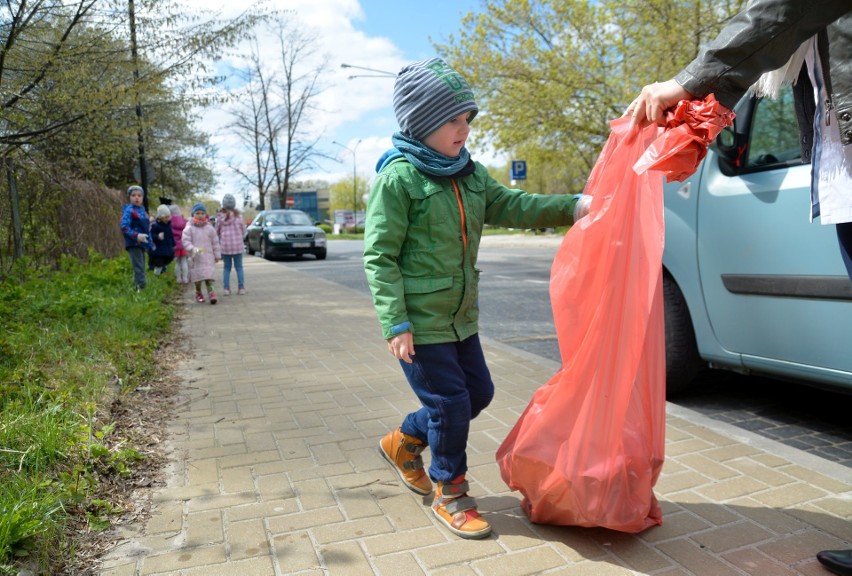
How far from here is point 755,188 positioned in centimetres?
331

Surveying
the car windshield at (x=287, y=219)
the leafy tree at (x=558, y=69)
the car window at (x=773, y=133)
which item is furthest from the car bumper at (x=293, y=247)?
the car window at (x=773, y=133)

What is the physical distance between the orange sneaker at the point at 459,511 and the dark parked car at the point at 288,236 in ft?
57.5

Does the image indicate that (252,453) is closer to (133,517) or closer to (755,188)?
(133,517)

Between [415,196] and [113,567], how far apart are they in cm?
162

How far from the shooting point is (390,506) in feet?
8.86

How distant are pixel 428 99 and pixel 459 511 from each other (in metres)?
1.49

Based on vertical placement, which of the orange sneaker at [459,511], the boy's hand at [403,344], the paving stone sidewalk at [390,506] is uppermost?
the boy's hand at [403,344]

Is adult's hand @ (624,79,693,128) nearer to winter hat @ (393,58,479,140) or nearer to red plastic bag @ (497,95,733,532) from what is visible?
red plastic bag @ (497,95,733,532)

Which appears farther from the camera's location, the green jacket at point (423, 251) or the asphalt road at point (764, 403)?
the asphalt road at point (764, 403)

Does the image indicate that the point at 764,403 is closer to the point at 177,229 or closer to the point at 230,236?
the point at 230,236

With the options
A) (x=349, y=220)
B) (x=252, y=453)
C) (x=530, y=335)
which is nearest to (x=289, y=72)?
(x=349, y=220)

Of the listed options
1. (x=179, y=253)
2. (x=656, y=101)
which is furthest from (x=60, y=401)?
(x=179, y=253)

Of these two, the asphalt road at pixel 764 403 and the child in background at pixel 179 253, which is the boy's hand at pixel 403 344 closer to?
the asphalt road at pixel 764 403

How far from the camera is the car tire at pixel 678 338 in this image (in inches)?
150
